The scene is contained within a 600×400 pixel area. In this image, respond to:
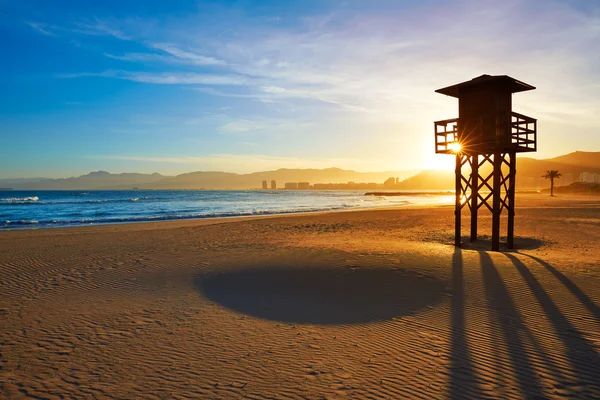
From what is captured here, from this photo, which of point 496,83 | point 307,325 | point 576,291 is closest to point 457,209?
point 496,83

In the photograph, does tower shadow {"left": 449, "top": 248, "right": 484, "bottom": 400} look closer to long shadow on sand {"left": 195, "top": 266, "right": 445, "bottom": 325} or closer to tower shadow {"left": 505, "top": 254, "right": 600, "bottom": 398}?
long shadow on sand {"left": 195, "top": 266, "right": 445, "bottom": 325}

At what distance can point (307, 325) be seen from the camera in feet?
22.1

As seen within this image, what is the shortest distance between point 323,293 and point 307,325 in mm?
2018

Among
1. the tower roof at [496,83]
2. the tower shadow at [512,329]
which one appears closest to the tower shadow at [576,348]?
the tower shadow at [512,329]

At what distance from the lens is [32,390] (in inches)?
184

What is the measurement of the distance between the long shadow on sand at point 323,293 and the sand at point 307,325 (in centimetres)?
5

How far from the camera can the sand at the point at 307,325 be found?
4.70 metres

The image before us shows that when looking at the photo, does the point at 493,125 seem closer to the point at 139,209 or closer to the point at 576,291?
A: the point at 576,291

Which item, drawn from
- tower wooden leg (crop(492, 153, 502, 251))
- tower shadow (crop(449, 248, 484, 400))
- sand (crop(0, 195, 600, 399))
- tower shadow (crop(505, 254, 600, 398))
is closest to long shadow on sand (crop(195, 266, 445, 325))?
sand (crop(0, 195, 600, 399))

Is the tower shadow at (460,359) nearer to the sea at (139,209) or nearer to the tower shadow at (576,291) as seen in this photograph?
the tower shadow at (576,291)

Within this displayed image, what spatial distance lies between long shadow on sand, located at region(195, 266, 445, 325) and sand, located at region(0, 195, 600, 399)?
→ 0.05 metres

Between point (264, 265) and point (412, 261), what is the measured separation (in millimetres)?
4814

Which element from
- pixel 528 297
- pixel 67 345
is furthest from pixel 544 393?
pixel 67 345

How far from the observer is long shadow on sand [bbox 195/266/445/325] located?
7.36m
